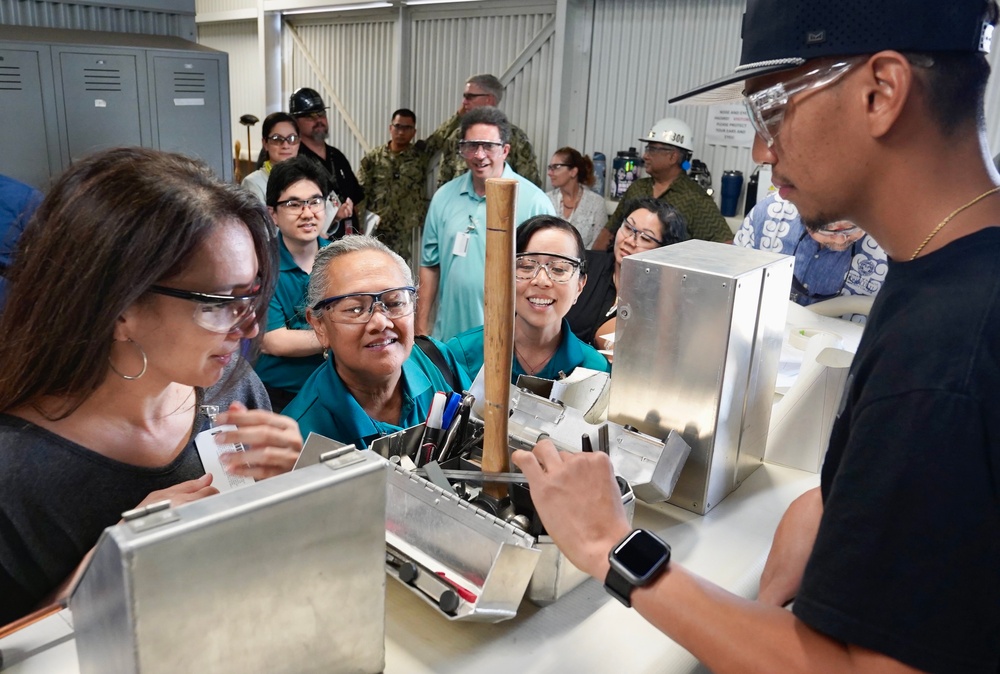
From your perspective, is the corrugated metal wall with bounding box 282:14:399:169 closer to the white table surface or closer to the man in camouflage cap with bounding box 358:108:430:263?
the man in camouflage cap with bounding box 358:108:430:263

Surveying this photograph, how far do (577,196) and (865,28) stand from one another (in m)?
4.56

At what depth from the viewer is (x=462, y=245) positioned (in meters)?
3.49

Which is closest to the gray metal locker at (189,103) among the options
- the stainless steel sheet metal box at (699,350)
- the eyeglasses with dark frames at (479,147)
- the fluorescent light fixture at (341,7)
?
the eyeglasses with dark frames at (479,147)

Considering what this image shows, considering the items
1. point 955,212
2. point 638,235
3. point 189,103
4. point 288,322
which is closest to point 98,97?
point 189,103

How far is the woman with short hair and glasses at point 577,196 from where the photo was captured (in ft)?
16.8

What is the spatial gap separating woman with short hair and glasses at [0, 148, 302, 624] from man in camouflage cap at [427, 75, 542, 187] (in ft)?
11.9

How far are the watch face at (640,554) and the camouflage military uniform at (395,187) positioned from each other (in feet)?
18.1

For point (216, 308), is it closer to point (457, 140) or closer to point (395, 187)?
point (457, 140)

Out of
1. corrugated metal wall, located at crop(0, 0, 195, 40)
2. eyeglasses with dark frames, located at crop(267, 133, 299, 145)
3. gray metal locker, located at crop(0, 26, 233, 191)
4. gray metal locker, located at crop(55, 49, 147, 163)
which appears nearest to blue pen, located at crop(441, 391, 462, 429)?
gray metal locker, located at crop(0, 26, 233, 191)

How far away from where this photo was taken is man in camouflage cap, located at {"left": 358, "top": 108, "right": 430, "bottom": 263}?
620cm

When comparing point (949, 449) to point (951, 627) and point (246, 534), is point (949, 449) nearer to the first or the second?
point (951, 627)

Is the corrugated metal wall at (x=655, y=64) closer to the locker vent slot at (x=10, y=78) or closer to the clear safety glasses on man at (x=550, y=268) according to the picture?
the clear safety glasses on man at (x=550, y=268)

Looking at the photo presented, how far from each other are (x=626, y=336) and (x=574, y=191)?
411cm

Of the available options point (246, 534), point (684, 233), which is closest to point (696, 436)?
point (246, 534)
